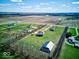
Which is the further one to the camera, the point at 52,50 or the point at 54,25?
the point at 54,25

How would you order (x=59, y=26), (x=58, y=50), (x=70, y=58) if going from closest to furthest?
(x=70, y=58) → (x=58, y=50) → (x=59, y=26)

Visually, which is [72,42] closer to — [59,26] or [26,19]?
[59,26]

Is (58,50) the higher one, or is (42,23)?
(42,23)

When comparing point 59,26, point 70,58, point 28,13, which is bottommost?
point 70,58

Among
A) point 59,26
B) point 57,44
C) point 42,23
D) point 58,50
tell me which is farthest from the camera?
point 42,23

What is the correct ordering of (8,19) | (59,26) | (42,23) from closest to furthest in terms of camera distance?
(59,26)
(42,23)
(8,19)

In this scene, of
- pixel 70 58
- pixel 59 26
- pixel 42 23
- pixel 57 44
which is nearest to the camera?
pixel 70 58

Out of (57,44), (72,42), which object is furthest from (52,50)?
(72,42)

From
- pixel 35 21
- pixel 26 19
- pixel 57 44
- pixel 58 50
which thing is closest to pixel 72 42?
pixel 57 44

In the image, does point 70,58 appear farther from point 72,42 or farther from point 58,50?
point 72,42
